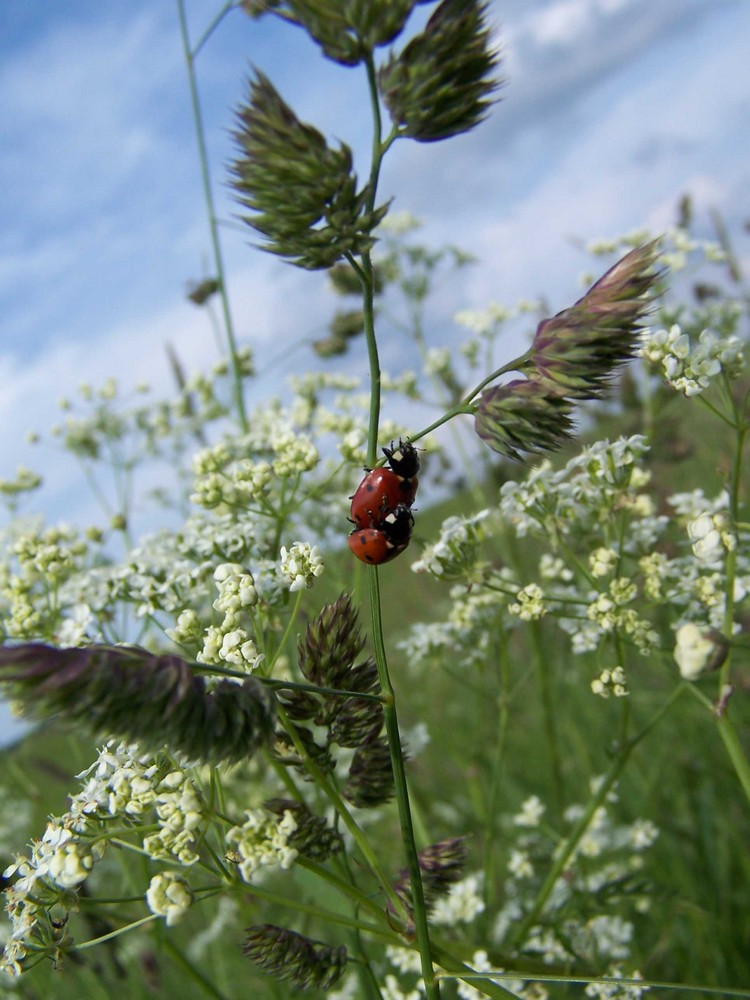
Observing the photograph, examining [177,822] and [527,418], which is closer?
[527,418]

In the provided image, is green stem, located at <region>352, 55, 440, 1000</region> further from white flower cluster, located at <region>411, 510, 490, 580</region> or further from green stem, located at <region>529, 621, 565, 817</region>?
green stem, located at <region>529, 621, 565, 817</region>

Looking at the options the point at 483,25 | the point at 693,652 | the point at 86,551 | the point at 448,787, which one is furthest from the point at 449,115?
the point at 448,787

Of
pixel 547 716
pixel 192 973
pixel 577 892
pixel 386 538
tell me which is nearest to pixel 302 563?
pixel 386 538

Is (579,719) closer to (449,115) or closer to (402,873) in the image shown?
(402,873)

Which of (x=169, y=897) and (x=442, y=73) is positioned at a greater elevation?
(x=442, y=73)

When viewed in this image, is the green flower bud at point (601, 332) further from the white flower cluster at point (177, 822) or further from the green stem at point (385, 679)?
the white flower cluster at point (177, 822)

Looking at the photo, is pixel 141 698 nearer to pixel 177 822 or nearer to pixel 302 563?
pixel 177 822

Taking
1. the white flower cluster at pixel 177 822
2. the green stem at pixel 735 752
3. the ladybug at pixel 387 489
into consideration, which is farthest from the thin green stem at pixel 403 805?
the green stem at pixel 735 752
